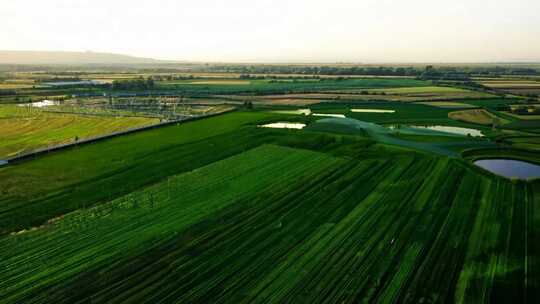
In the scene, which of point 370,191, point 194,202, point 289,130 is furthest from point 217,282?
point 289,130

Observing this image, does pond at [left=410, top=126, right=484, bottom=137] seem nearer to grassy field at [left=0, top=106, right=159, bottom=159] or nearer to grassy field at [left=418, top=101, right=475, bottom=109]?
grassy field at [left=418, top=101, right=475, bottom=109]

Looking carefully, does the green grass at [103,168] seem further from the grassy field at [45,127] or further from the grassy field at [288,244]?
the grassy field at [45,127]

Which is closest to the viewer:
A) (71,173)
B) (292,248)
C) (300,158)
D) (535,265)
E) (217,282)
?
(217,282)

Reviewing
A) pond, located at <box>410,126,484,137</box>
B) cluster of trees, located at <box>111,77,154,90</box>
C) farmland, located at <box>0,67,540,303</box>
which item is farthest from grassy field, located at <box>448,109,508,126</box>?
cluster of trees, located at <box>111,77,154,90</box>

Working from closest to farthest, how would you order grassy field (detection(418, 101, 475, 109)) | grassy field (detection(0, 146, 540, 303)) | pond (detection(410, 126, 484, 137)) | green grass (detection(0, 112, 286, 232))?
1. grassy field (detection(0, 146, 540, 303))
2. green grass (detection(0, 112, 286, 232))
3. pond (detection(410, 126, 484, 137))
4. grassy field (detection(418, 101, 475, 109))

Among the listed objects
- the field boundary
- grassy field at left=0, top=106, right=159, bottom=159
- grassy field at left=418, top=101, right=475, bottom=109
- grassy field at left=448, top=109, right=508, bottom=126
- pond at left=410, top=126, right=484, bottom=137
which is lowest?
grassy field at left=0, top=106, right=159, bottom=159

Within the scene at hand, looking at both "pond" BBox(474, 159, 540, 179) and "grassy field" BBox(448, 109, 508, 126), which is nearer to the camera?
"pond" BBox(474, 159, 540, 179)

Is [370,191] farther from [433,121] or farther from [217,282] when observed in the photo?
[433,121]
